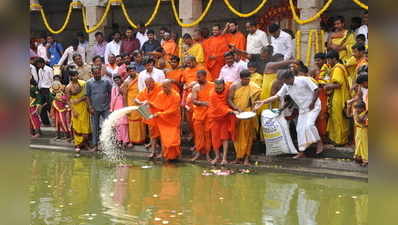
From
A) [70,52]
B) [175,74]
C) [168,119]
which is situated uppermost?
[70,52]

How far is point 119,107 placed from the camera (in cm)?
1174

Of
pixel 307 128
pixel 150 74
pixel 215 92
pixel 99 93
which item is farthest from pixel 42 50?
pixel 307 128

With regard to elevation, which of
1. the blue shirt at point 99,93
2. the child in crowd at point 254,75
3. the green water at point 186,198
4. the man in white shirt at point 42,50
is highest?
the man in white shirt at point 42,50

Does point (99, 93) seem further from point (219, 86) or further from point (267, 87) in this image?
point (267, 87)

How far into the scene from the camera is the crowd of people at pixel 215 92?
9.27m

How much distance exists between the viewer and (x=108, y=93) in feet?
39.4

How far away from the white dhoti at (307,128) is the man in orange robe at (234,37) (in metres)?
3.13

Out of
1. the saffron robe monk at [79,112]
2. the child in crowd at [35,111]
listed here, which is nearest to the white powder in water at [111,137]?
the saffron robe monk at [79,112]

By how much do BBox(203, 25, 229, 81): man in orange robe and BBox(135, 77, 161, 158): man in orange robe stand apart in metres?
1.85

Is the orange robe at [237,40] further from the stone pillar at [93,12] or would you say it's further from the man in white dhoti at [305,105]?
the stone pillar at [93,12]

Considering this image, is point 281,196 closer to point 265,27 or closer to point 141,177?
point 141,177

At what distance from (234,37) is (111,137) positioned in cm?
356

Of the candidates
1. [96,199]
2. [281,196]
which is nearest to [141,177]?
[96,199]
